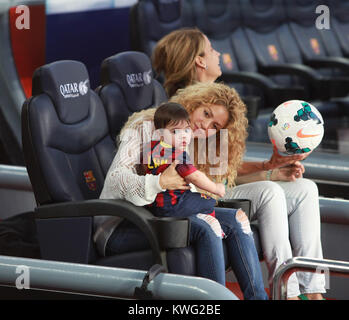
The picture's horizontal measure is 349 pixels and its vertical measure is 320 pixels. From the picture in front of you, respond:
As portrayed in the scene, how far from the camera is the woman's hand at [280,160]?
9.30 feet

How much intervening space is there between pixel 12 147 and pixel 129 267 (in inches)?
86.9

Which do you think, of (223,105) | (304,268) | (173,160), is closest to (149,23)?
(223,105)

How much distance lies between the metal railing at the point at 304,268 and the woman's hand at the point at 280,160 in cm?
68

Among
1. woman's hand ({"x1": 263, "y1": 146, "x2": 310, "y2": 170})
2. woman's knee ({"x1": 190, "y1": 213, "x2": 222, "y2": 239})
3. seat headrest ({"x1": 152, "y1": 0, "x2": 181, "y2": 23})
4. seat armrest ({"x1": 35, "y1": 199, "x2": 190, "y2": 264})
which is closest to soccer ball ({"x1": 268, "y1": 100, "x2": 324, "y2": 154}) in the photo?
woman's hand ({"x1": 263, "y1": 146, "x2": 310, "y2": 170})

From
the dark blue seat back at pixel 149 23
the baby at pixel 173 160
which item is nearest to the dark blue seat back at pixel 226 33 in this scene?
the dark blue seat back at pixel 149 23

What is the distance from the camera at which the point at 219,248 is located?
246 centimetres

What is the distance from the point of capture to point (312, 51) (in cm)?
666

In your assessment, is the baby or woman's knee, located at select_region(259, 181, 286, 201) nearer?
the baby

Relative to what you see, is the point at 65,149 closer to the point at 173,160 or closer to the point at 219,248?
the point at 173,160

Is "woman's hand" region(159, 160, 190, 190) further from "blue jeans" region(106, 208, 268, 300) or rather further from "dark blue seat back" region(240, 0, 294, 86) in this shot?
"dark blue seat back" region(240, 0, 294, 86)

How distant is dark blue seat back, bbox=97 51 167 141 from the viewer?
301 centimetres

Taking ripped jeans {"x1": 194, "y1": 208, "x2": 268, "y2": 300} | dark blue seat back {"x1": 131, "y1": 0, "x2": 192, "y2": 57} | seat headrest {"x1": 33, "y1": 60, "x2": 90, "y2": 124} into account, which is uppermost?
dark blue seat back {"x1": 131, "y1": 0, "x2": 192, "y2": 57}

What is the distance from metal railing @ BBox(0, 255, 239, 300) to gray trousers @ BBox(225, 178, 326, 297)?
19.0 inches
